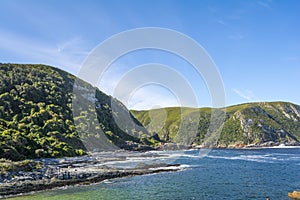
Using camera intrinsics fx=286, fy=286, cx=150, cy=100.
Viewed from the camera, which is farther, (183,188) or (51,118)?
(51,118)

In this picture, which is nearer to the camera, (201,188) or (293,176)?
(201,188)

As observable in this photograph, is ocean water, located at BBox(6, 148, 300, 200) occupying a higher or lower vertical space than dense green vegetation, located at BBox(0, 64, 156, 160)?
lower

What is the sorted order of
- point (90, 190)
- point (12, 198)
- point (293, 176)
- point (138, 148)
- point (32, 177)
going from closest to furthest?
1. point (12, 198)
2. point (90, 190)
3. point (32, 177)
4. point (293, 176)
5. point (138, 148)

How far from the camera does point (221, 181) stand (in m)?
53.0

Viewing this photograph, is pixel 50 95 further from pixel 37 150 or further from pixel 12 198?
pixel 12 198

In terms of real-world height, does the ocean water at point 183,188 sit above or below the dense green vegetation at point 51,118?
below

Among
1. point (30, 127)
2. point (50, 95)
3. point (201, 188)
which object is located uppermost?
point (50, 95)

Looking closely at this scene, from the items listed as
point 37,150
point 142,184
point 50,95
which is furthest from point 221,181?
point 50,95

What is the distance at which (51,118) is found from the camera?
381 ft

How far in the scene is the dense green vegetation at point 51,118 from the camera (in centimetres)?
8416

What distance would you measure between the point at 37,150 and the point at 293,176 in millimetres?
64381

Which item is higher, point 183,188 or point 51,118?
point 51,118

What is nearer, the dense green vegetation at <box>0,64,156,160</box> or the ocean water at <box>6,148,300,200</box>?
the ocean water at <box>6,148,300,200</box>

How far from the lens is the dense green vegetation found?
84.2 metres
